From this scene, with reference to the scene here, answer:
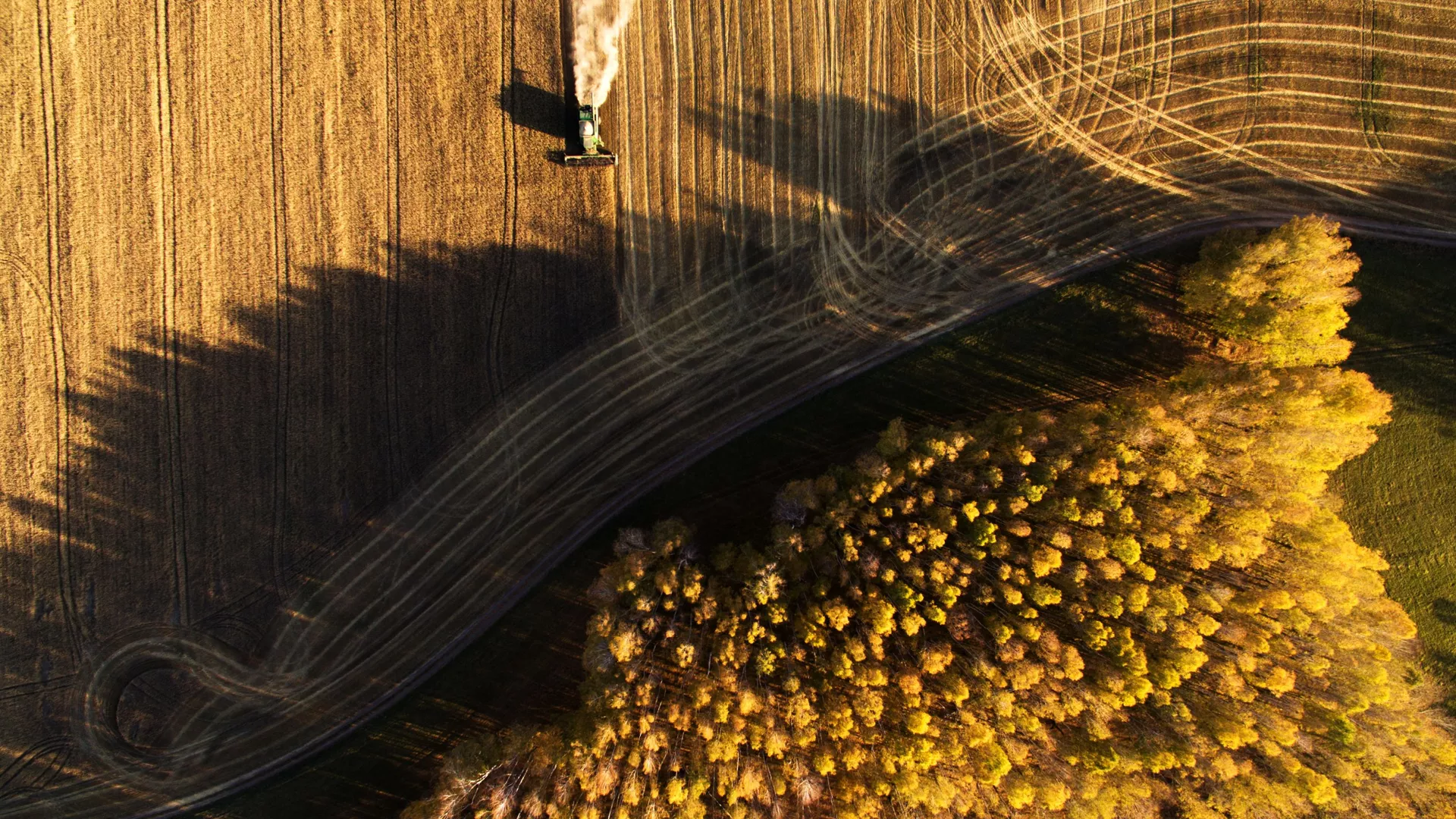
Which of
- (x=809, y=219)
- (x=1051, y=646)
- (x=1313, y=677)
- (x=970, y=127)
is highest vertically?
(x=970, y=127)

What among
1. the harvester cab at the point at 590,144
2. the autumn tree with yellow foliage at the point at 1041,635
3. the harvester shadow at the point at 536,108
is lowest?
the autumn tree with yellow foliage at the point at 1041,635

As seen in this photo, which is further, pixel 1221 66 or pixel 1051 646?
pixel 1221 66

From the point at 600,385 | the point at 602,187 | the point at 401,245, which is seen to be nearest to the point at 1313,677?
the point at 600,385

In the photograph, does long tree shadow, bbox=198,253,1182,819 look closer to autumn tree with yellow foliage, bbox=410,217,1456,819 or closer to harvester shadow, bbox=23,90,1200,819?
harvester shadow, bbox=23,90,1200,819

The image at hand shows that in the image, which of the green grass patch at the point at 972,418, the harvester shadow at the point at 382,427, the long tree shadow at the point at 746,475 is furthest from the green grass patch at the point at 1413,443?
the harvester shadow at the point at 382,427

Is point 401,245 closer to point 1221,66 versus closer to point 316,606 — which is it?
point 316,606

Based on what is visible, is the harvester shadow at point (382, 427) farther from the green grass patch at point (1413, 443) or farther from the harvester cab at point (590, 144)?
the green grass patch at point (1413, 443)

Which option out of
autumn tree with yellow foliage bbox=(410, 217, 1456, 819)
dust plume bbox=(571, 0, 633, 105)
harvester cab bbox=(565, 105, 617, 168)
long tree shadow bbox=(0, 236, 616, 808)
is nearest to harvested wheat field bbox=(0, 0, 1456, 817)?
long tree shadow bbox=(0, 236, 616, 808)
